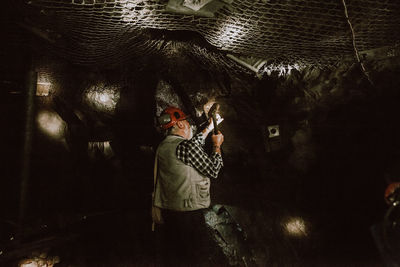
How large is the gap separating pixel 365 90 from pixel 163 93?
166 inches

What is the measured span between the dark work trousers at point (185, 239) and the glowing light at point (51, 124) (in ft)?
11.9

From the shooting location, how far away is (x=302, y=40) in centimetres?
319

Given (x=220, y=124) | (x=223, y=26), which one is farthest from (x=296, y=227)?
(x=223, y=26)

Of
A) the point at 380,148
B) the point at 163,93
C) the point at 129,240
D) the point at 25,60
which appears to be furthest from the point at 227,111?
the point at 25,60

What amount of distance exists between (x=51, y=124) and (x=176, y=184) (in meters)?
3.96

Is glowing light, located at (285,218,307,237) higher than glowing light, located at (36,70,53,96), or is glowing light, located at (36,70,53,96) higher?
glowing light, located at (36,70,53,96)

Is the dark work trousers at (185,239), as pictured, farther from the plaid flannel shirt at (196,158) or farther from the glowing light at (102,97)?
the glowing light at (102,97)

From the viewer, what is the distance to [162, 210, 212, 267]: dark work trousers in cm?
378

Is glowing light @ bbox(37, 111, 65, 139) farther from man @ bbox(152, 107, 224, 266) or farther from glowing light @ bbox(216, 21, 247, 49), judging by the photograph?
glowing light @ bbox(216, 21, 247, 49)

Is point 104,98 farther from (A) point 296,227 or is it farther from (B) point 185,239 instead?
(A) point 296,227

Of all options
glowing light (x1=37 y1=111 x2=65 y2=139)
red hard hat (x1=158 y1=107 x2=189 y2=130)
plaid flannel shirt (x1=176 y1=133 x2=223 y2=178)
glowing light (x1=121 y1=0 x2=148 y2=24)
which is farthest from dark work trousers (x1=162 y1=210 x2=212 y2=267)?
glowing light (x1=37 y1=111 x2=65 y2=139)

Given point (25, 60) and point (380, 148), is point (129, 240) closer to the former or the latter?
point (25, 60)

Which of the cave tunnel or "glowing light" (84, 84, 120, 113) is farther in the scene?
"glowing light" (84, 84, 120, 113)

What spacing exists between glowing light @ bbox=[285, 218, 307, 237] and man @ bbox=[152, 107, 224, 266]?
2.08 m
